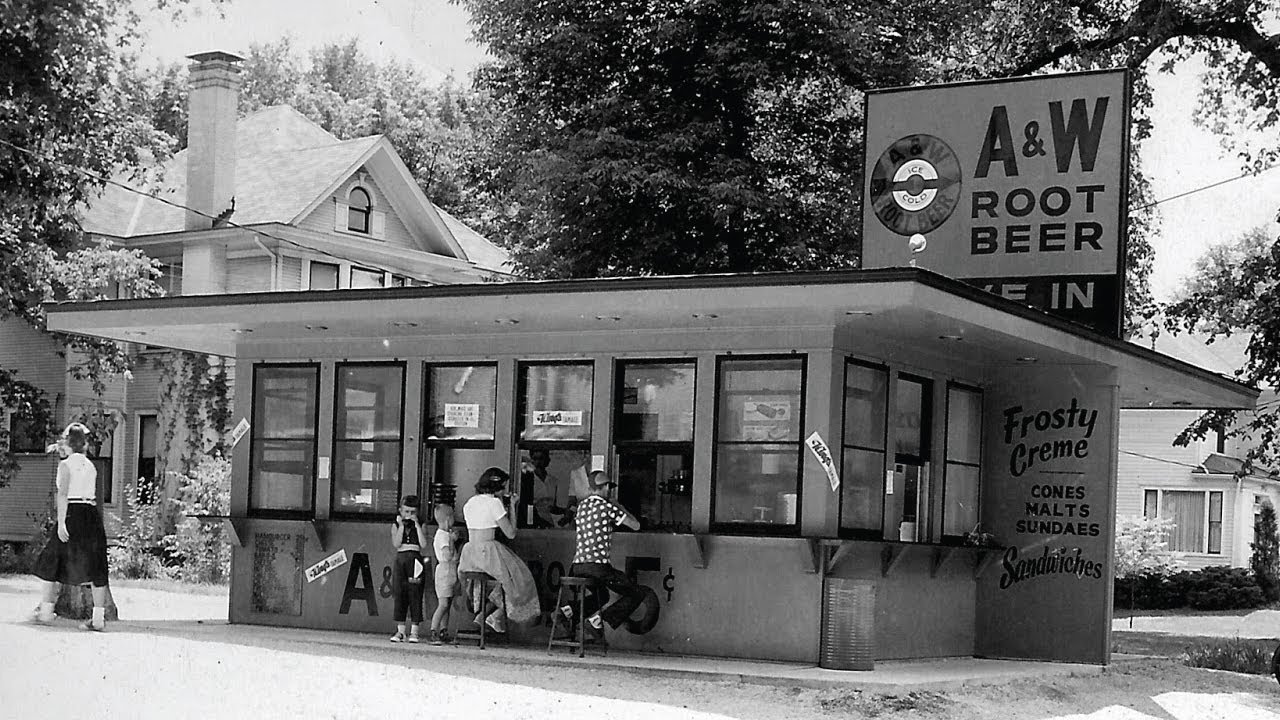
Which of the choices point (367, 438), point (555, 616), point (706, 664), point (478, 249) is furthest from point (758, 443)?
point (478, 249)

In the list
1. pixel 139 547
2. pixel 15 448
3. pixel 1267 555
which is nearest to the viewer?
pixel 139 547

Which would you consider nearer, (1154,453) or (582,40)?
(582,40)

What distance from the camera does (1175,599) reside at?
136 ft

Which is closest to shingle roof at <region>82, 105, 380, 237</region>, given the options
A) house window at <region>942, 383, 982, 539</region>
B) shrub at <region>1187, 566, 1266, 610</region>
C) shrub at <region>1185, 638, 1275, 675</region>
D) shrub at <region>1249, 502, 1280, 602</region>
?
house window at <region>942, 383, 982, 539</region>

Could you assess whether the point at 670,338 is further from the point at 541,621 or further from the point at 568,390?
the point at 541,621

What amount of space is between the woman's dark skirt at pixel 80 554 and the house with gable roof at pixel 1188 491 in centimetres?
3312

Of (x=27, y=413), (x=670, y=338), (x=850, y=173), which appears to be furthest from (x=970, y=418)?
(x=27, y=413)

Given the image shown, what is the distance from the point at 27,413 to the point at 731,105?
14202mm

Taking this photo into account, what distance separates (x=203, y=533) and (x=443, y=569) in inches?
591

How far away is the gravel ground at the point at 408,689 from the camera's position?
11102 mm

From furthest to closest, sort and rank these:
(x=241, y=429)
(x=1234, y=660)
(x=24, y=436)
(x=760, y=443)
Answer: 1. (x=24, y=436)
2. (x=1234, y=660)
3. (x=241, y=429)
4. (x=760, y=443)

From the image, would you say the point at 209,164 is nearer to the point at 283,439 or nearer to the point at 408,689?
the point at 283,439

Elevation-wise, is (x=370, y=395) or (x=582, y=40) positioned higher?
(x=582, y=40)

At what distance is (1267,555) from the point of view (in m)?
43.1
